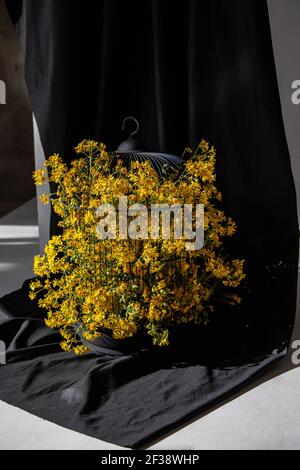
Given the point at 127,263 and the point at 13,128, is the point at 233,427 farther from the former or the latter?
the point at 13,128

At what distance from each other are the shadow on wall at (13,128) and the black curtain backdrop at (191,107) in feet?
11.1

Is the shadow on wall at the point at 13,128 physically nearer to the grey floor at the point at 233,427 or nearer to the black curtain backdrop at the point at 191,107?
the black curtain backdrop at the point at 191,107

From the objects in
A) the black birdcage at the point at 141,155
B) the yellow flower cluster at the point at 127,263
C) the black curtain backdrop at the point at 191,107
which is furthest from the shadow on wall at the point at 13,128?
the yellow flower cluster at the point at 127,263

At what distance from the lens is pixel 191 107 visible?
211 cm

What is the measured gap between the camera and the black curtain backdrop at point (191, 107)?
1.98 metres

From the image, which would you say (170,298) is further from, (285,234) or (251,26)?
(251,26)

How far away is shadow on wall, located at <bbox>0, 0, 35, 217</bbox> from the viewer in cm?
541

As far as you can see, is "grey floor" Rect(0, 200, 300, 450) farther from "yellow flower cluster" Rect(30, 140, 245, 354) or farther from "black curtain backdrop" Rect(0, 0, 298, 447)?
"yellow flower cluster" Rect(30, 140, 245, 354)

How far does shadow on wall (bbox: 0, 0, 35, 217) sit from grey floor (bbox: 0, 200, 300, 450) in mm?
4144

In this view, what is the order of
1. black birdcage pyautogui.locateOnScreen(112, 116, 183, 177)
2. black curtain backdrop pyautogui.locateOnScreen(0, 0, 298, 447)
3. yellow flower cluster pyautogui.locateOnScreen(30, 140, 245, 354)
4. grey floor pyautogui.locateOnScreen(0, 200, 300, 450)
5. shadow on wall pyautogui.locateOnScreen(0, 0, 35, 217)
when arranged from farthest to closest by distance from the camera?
1. shadow on wall pyautogui.locateOnScreen(0, 0, 35, 217)
2. black curtain backdrop pyautogui.locateOnScreen(0, 0, 298, 447)
3. black birdcage pyautogui.locateOnScreen(112, 116, 183, 177)
4. yellow flower cluster pyautogui.locateOnScreen(30, 140, 245, 354)
5. grey floor pyautogui.locateOnScreen(0, 200, 300, 450)

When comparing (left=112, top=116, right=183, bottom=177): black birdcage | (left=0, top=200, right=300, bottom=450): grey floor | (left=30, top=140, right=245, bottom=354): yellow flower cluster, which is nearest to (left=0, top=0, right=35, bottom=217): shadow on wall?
(left=112, top=116, right=183, bottom=177): black birdcage

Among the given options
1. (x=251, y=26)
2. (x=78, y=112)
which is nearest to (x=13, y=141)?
(x=78, y=112)

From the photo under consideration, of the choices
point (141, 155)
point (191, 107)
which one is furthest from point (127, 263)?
point (191, 107)

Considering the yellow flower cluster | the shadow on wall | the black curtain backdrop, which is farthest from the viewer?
the shadow on wall
